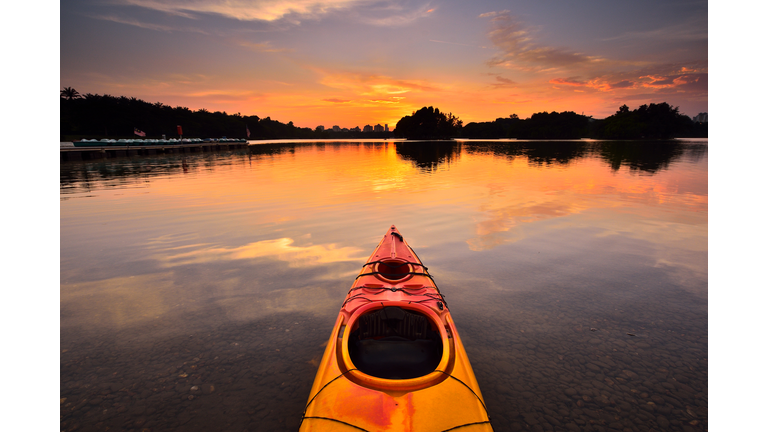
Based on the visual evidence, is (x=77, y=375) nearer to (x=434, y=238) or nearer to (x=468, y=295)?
(x=468, y=295)

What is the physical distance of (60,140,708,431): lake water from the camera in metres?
4.02

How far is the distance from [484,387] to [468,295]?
2551 millimetres

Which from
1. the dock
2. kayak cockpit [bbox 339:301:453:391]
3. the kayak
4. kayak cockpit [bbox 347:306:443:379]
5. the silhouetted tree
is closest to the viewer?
the kayak

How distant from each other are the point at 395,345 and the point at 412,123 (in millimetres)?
138708

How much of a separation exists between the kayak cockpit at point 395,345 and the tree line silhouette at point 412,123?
8044 cm

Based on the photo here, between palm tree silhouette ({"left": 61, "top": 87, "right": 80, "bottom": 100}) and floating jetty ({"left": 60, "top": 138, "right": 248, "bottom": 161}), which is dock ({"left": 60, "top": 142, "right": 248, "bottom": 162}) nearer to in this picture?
floating jetty ({"left": 60, "top": 138, "right": 248, "bottom": 161})

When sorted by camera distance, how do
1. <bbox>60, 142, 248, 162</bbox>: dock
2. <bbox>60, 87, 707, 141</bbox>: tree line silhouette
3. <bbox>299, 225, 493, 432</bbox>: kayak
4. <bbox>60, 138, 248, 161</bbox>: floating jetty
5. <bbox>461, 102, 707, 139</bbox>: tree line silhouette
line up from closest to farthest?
<bbox>299, 225, 493, 432</bbox>: kayak → <bbox>60, 142, 248, 162</bbox>: dock → <bbox>60, 138, 248, 161</bbox>: floating jetty → <bbox>60, 87, 707, 141</bbox>: tree line silhouette → <bbox>461, 102, 707, 139</bbox>: tree line silhouette

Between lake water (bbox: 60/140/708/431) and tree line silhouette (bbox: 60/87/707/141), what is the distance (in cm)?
7382

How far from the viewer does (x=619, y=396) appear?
13.4ft

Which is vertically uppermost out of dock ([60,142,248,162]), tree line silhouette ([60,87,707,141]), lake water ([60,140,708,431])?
tree line silhouette ([60,87,707,141])

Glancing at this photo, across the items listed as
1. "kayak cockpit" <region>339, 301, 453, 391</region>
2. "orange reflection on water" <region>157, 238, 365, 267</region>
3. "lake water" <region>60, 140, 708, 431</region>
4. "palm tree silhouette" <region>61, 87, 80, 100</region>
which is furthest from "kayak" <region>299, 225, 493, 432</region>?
"palm tree silhouette" <region>61, 87, 80, 100</region>

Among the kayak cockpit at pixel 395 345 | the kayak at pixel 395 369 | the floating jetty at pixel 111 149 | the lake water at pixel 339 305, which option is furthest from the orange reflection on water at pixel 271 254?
the floating jetty at pixel 111 149

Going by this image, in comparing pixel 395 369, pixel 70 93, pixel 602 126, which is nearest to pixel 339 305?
pixel 395 369

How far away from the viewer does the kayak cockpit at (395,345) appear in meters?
4.01
